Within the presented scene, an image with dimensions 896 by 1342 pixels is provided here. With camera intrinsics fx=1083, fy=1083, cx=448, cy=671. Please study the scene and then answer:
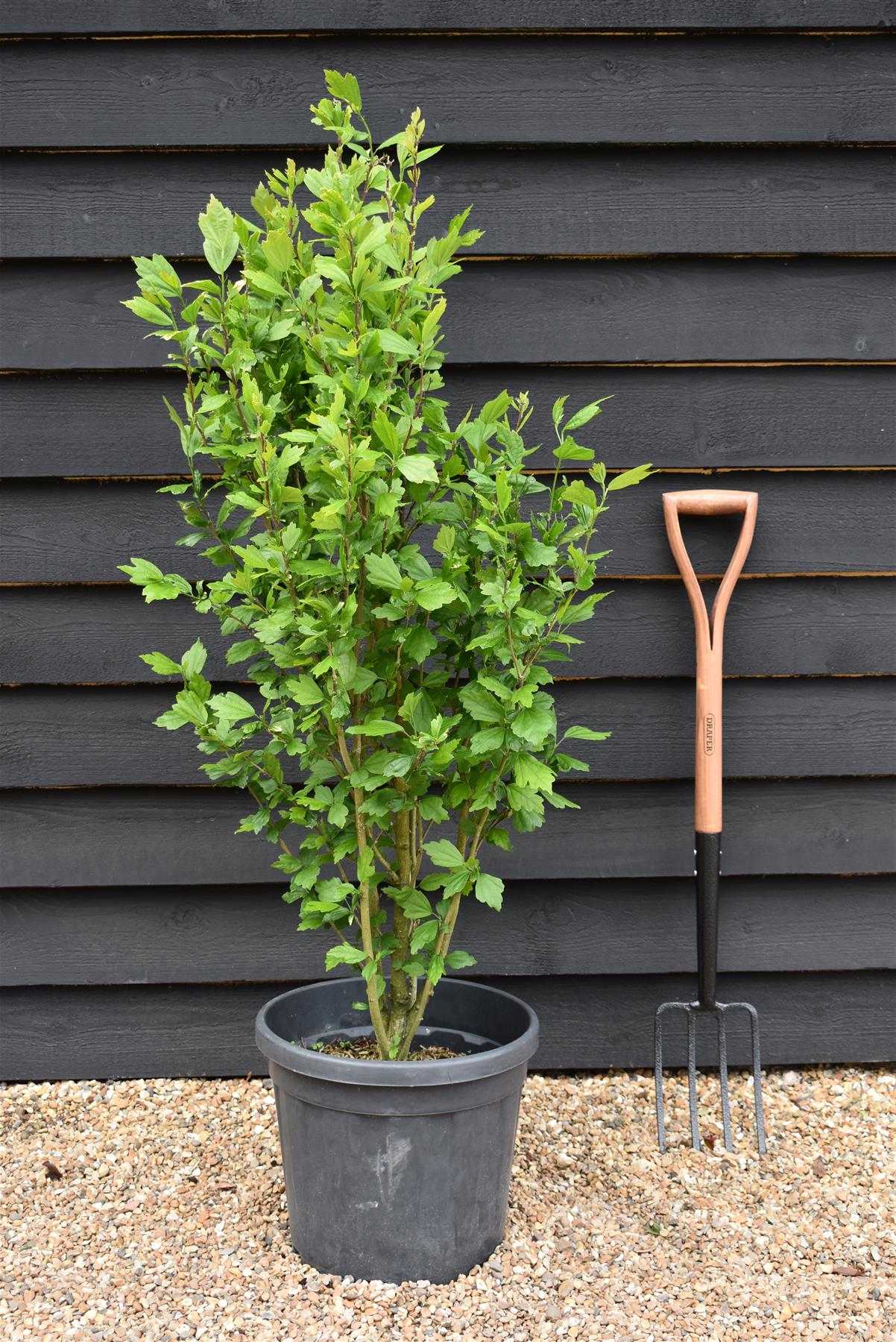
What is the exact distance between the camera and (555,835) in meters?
2.24

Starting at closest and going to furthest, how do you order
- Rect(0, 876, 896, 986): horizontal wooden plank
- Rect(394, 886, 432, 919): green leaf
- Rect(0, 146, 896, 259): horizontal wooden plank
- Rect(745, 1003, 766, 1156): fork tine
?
Rect(394, 886, 432, 919): green leaf
Rect(745, 1003, 766, 1156): fork tine
Rect(0, 146, 896, 259): horizontal wooden plank
Rect(0, 876, 896, 986): horizontal wooden plank

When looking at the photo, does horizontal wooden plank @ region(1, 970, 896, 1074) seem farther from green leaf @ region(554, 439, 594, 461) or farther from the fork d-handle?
green leaf @ region(554, 439, 594, 461)

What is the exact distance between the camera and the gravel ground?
1534 millimetres

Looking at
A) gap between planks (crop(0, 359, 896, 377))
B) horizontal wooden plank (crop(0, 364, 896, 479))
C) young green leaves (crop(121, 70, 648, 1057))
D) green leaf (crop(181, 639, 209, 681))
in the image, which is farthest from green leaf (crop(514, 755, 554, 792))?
gap between planks (crop(0, 359, 896, 377))

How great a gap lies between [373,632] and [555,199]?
3.38 ft

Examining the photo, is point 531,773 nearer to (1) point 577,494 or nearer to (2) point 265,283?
(1) point 577,494

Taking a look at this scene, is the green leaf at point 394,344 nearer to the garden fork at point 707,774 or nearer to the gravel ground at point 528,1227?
the garden fork at point 707,774

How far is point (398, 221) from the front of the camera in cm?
156

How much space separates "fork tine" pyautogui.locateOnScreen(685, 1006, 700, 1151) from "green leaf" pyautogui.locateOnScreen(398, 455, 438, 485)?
1.24 metres

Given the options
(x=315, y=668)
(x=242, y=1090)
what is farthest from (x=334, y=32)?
(x=242, y=1090)

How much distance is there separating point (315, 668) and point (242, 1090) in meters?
1.22

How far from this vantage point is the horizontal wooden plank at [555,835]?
2.23 metres

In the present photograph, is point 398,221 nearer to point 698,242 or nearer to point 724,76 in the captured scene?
point 698,242

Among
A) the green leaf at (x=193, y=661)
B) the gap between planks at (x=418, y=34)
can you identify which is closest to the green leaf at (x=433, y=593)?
the green leaf at (x=193, y=661)
